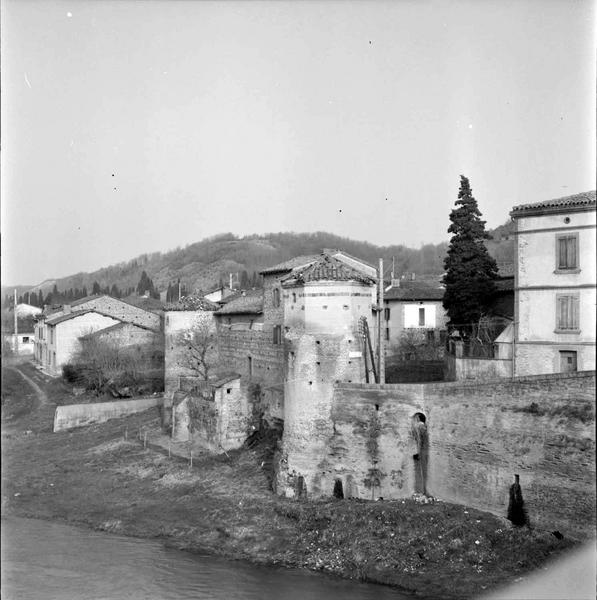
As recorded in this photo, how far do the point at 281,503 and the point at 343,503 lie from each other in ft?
6.09

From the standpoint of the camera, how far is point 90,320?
42.9 metres

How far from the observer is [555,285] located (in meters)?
20.2

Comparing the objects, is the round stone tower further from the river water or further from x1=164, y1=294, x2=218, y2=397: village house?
x1=164, y1=294, x2=218, y2=397: village house

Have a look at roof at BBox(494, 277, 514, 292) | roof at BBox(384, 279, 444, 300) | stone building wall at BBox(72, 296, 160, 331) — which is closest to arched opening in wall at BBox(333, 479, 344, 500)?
roof at BBox(494, 277, 514, 292)

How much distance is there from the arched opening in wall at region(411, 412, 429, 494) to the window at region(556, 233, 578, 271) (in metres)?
5.87

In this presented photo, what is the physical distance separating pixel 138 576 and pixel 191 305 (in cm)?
1756

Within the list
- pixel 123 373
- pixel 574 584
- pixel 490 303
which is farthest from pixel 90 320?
pixel 574 584

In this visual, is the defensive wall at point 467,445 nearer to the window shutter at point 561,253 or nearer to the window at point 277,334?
the window shutter at point 561,253

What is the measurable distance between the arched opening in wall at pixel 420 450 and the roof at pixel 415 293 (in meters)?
16.8

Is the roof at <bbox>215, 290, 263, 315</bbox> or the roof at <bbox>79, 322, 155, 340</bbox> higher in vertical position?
the roof at <bbox>215, 290, 263, 315</bbox>

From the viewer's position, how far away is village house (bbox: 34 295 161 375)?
42.2 m

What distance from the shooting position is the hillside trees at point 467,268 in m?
26.1

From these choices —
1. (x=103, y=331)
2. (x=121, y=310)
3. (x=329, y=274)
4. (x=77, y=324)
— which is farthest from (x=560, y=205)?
(x=121, y=310)

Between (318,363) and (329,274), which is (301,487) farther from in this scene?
(329,274)
